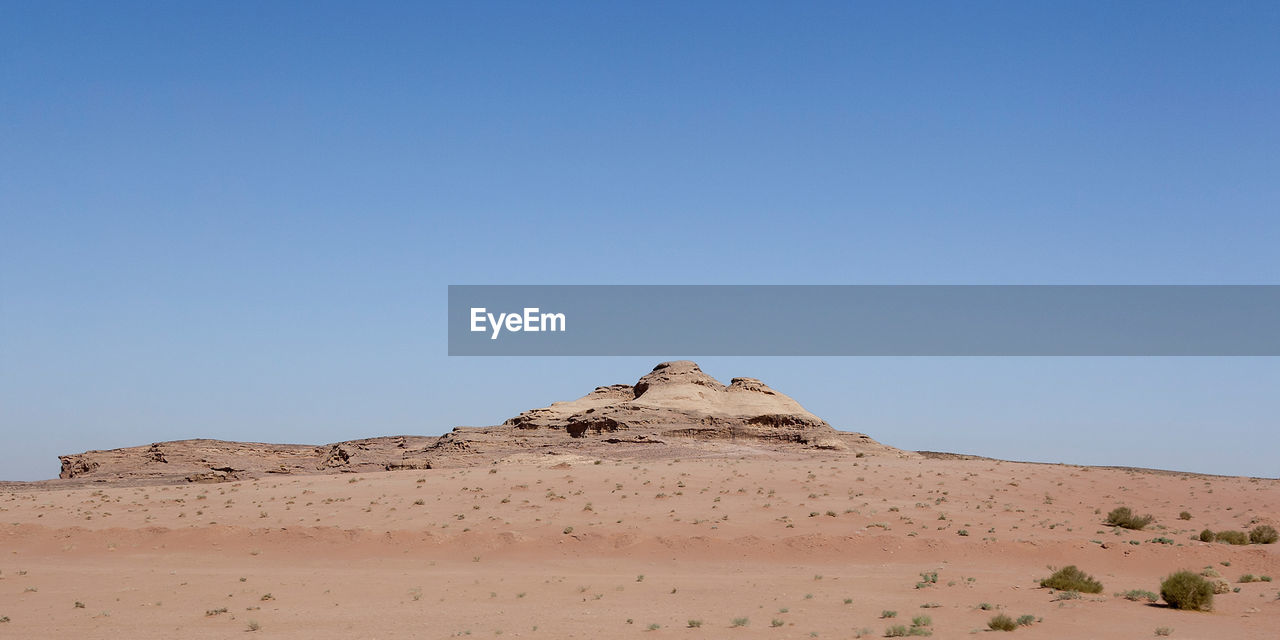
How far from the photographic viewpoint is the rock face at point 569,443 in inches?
1988

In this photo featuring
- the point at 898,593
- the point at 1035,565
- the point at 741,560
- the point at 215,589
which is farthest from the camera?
the point at 741,560

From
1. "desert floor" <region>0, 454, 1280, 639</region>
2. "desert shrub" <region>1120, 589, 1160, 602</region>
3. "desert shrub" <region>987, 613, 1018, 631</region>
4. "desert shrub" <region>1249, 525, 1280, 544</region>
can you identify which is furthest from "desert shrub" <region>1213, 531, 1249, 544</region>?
"desert shrub" <region>987, 613, 1018, 631</region>

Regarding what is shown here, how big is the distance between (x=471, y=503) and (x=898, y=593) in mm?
17886

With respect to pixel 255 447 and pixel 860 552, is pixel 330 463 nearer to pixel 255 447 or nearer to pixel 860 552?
pixel 255 447

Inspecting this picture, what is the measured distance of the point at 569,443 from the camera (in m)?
53.3

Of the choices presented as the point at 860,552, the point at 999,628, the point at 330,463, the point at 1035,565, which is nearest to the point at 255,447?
the point at 330,463

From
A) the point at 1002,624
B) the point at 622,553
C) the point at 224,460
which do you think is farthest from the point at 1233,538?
the point at 224,460

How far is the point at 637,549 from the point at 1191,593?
1370 cm

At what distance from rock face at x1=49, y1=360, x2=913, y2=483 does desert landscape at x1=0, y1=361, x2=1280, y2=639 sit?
108cm

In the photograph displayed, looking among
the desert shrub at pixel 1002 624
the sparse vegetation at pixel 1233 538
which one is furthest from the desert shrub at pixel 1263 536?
the desert shrub at pixel 1002 624

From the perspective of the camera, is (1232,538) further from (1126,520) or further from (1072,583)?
(1072,583)

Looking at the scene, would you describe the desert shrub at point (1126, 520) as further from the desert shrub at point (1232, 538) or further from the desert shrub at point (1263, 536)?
the desert shrub at point (1263, 536)

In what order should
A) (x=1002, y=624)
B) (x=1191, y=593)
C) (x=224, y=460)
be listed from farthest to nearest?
(x=224, y=460) < (x=1191, y=593) < (x=1002, y=624)

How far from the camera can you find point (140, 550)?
1093 inches
